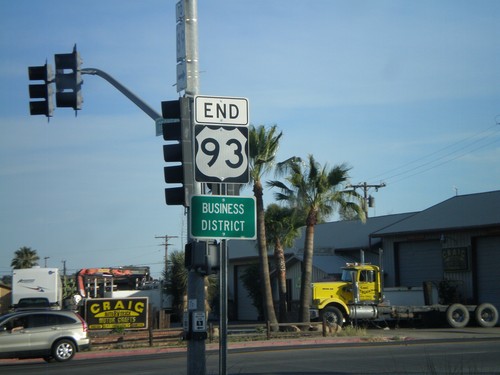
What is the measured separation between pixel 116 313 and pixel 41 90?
733 inches

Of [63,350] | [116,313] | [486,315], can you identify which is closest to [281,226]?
[116,313]

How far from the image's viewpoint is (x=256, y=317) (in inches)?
1886

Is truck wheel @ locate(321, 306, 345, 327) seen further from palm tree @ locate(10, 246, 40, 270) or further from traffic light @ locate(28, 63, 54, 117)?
palm tree @ locate(10, 246, 40, 270)

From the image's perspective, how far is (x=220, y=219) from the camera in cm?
809

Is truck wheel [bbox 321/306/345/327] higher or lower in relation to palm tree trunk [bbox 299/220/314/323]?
lower

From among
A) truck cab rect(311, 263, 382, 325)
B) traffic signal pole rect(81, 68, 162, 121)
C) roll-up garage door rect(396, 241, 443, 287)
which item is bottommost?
truck cab rect(311, 263, 382, 325)

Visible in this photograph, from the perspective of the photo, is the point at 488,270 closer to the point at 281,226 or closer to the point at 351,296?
the point at 351,296

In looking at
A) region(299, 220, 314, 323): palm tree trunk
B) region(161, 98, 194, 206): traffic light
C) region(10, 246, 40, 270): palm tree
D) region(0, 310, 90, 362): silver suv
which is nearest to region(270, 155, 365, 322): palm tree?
region(299, 220, 314, 323): palm tree trunk

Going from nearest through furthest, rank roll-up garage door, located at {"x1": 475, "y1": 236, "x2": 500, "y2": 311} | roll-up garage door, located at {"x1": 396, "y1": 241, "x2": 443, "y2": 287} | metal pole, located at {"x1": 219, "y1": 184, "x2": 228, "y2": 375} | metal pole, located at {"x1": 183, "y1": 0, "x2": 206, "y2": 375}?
metal pole, located at {"x1": 219, "y1": 184, "x2": 228, "y2": 375}, metal pole, located at {"x1": 183, "y1": 0, "x2": 206, "y2": 375}, roll-up garage door, located at {"x1": 475, "y1": 236, "x2": 500, "y2": 311}, roll-up garage door, located at {"x1": 396, "y1": 241, "x2": 443, "y2": 287}

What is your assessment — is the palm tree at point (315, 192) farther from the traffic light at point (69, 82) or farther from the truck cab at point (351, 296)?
the traffic light at point (69, 82)

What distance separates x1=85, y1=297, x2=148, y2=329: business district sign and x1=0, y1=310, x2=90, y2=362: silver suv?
6.67 m

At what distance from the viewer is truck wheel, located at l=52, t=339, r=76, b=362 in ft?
76.3

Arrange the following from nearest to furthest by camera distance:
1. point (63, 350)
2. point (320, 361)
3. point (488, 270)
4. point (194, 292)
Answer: point (194, 292) < point (320, 361) < point (63, 350) < point (488, 270)

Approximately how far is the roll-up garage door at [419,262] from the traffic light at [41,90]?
98.2 ft
